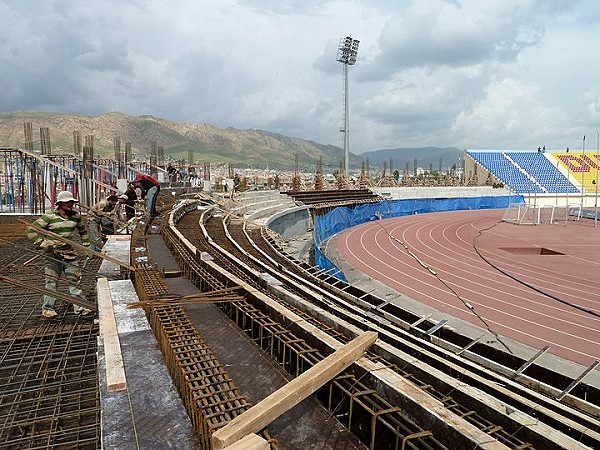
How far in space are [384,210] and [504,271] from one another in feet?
63.2

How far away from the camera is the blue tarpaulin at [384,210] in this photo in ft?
76.9

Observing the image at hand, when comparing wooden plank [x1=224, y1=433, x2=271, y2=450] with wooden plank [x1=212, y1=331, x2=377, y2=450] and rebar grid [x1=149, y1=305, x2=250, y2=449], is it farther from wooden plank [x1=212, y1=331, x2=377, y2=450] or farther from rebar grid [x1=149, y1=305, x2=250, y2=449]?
rebar grid [x1=149, y1=305, x2=250, y2=449]

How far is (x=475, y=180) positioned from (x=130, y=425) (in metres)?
58.1

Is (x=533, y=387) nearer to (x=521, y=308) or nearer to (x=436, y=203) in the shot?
(x=521, y=308)

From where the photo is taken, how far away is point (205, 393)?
128 inches

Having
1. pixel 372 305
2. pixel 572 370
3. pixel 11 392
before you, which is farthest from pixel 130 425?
pixel 572 370

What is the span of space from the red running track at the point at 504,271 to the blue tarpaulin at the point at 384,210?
109 cm

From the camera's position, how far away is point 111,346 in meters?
3.89

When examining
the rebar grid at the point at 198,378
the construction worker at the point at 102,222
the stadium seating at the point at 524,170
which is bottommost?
the rebar grid at the point at 198,378

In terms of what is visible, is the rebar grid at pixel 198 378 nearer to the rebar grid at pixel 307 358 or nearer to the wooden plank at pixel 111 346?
the wooden plank at pixel 111 346

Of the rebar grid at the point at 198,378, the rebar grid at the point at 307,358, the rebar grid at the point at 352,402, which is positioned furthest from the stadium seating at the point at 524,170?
the rebar grid at the point at 198,378

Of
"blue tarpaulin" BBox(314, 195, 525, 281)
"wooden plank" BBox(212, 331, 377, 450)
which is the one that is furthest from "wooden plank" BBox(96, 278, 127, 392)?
"blue tarpaulin" BBox(314, 195, 525, 281)

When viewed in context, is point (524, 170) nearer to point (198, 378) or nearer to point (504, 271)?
point (504, 271)

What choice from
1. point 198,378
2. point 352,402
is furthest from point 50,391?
point 352,402
